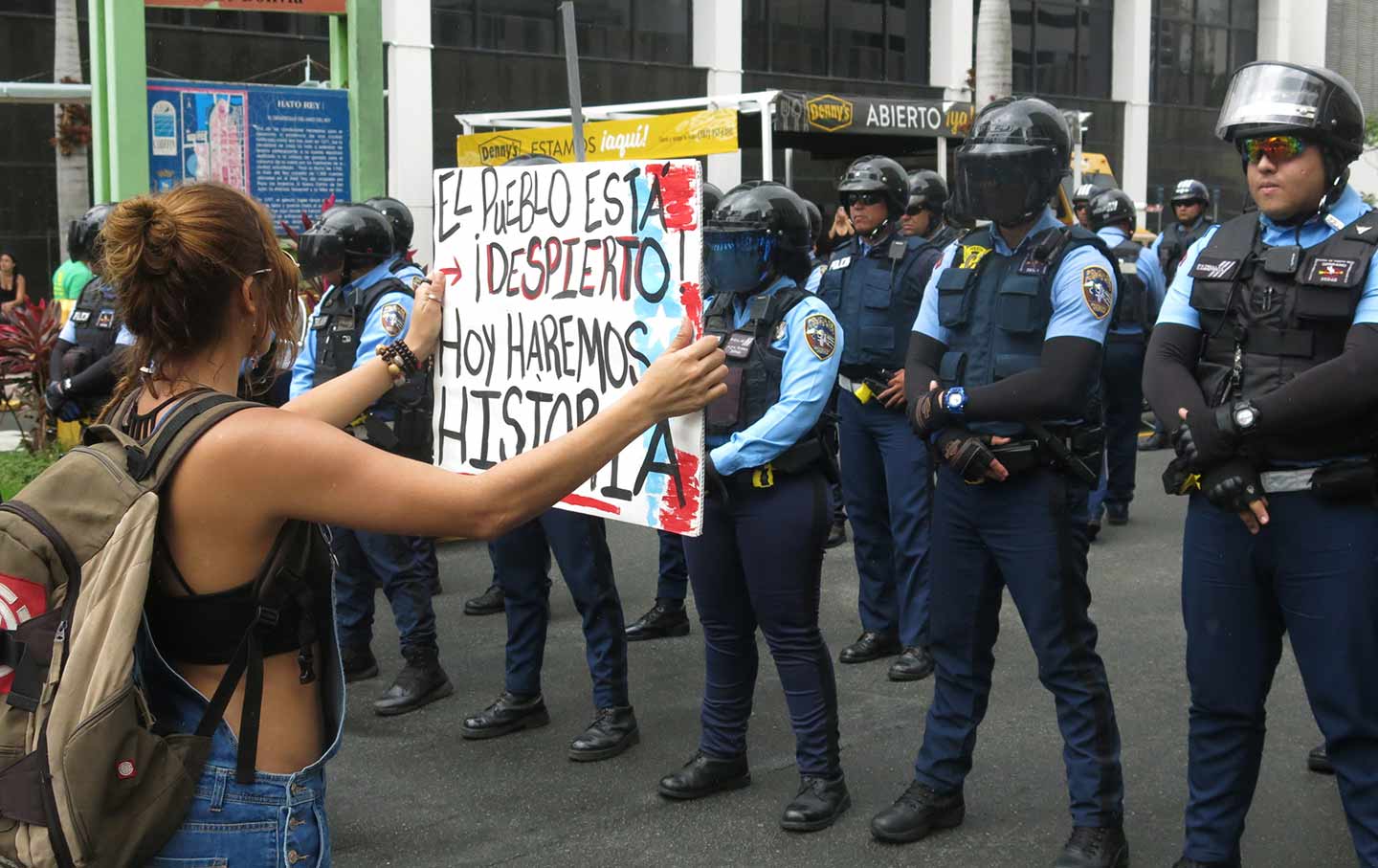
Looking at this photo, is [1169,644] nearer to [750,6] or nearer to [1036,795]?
[1036,795]

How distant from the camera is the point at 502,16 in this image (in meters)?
22.6

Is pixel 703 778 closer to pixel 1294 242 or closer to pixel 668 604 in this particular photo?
pixel 668 604

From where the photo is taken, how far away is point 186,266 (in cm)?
234

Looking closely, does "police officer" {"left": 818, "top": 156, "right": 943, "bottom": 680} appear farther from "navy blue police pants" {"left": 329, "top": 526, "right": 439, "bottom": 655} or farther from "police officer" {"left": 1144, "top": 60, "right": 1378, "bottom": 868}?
"police officer" {"left": 1144, "top": 60, "right": 1378, "bottom": 868}

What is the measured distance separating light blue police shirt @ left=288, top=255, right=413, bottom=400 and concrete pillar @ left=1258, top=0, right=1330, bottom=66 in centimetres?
3440

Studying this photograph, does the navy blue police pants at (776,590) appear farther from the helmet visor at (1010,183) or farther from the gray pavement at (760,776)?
the helmet visor at (1010,183)

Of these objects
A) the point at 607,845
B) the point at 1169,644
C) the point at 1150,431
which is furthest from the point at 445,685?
the point at 1150,431

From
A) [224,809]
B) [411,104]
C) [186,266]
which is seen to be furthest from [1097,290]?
[411,104]

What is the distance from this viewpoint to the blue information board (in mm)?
9148

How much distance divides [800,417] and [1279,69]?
5.38 ft

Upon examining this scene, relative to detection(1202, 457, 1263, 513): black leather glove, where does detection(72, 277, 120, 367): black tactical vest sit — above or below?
above

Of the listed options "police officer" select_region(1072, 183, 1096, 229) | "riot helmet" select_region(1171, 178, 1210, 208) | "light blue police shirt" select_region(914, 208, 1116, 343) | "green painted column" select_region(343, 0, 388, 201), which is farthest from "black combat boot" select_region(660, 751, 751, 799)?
"riot helmet" select_region(1171, 178, 1210, 208)

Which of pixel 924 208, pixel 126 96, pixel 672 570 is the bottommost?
pixel 672 570

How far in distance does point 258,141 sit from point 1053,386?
22.4 ft
